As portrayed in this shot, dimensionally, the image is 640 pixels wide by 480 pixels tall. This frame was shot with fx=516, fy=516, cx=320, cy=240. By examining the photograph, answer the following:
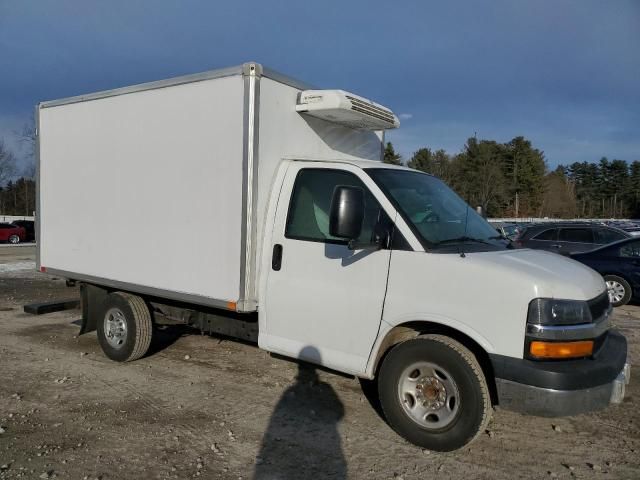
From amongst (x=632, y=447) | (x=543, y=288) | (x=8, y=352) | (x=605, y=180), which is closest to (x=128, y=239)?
(x=8, y=352)

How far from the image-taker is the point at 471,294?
12.0 feet

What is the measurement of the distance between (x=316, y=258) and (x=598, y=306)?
86.5 inches

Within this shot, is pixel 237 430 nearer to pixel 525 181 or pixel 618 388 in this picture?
pixel 618 388

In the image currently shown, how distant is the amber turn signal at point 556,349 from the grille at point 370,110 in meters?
2.74

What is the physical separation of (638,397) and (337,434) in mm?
3207

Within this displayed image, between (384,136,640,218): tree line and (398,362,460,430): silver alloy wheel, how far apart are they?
2.65m

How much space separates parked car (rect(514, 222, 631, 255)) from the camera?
517 inches

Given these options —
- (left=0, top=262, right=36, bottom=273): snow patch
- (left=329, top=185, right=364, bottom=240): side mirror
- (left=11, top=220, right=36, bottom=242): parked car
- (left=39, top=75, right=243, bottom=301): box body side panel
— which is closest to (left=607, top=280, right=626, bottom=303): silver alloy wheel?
(left=329, top=185, right=364, bottom=240): side mirror

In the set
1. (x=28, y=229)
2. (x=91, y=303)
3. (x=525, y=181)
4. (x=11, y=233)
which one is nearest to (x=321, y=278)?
(x=91, y=303)

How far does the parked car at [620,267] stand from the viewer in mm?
10523

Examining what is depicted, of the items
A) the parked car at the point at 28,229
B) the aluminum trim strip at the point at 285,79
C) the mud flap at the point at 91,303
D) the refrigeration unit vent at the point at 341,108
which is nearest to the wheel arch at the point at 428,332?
the refrigeration unit vent at the point at 341,108

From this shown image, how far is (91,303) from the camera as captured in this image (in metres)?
6.54

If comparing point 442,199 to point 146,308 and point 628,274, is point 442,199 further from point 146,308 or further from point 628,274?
point 628,274

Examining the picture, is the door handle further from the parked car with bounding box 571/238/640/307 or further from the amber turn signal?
the parked car with bounding box 571/238/640/307
